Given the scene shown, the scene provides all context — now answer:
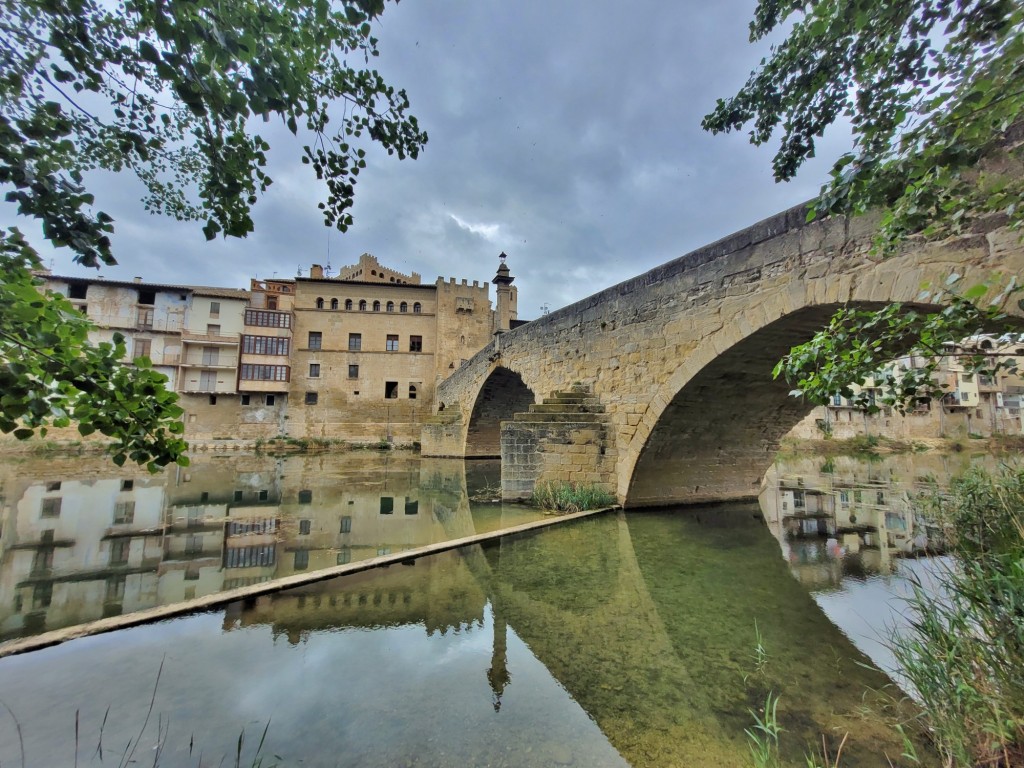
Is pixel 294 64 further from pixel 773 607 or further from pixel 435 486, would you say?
pixel 435 486

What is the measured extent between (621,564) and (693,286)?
381cm

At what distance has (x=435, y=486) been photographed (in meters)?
11.6

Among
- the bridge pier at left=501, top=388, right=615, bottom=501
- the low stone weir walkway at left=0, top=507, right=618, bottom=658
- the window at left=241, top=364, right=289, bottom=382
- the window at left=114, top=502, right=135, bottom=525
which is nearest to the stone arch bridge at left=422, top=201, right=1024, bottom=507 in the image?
the bridge pier at left=501, top=388, right=615, bottom=501

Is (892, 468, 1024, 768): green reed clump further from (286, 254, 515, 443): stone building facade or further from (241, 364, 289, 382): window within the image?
(241, 364, 289, 382): window

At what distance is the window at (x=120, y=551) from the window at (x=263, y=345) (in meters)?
26.4

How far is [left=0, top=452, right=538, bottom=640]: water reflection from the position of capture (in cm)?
405

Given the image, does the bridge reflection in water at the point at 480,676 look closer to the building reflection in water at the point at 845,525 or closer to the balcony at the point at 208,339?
the building reflection in water at the point at 845,525

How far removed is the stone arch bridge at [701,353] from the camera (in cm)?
427

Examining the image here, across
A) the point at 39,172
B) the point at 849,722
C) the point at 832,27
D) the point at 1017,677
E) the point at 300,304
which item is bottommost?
the point at 849,722

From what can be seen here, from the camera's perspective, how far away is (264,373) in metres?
29.2

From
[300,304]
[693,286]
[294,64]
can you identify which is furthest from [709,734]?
[300,304]

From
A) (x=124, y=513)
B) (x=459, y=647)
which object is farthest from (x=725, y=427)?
(x=124, y=513)

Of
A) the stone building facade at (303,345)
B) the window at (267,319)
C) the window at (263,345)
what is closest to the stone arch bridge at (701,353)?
the stone building facade at (303,345)

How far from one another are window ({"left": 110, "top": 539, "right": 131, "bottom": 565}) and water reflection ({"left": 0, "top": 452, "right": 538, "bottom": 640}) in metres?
0.01
